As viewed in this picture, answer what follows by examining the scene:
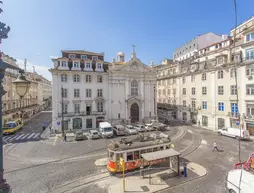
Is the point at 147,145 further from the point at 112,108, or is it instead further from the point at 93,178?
the point at 112,108

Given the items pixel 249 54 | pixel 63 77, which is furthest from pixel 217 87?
pixel 63 77

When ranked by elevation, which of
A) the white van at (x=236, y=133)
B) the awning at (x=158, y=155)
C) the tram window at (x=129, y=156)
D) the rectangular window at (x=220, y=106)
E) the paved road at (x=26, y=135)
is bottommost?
the paved road at (x=26, y=135)

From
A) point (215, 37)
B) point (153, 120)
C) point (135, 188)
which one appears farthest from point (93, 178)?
point (215, 37)

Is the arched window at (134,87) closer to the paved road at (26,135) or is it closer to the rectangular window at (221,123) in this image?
the rectangular window at (221,123)

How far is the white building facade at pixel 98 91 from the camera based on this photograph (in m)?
30.5

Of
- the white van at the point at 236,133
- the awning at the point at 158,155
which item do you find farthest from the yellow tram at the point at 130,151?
the white van at the point at 236,133

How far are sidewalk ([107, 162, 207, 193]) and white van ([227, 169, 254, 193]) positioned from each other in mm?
3203

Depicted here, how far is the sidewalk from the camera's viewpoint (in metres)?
11.5

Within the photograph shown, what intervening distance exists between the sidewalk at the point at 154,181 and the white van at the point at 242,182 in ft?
10.5

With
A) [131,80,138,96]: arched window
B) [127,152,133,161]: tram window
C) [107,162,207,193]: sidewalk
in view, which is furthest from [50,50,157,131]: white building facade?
[107,162,207,193]: sidewalk

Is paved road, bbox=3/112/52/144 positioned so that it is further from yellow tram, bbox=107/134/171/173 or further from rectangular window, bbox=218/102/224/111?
rectangular window, bbox=218/102/224/111

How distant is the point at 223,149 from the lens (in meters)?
19.9

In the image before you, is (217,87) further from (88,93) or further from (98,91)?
(88,93)

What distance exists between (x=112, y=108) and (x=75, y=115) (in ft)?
26.7
